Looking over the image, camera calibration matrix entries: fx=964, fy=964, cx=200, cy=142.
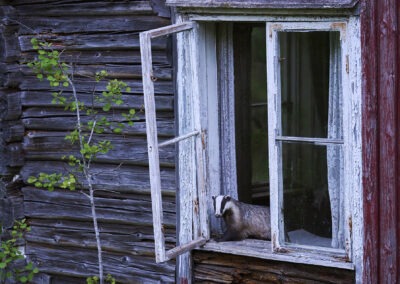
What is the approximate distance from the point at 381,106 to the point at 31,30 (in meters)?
3.06

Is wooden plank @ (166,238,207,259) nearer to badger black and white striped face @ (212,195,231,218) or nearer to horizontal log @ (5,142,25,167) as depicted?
badger black and white striped face @ (212,195,231,218)

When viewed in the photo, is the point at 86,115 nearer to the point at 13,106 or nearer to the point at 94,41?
the point at 94,41

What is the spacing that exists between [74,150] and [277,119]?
2018 mm

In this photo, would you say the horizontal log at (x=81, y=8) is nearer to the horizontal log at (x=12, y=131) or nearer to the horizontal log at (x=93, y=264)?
the horizontal log at (x=12, y=131)

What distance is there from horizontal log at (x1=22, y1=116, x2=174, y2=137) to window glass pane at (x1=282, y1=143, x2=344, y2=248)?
3.23ft

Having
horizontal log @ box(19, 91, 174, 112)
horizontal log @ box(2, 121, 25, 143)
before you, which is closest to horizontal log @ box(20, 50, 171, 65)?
horizontal log @ box(19, 91, 174, 112)

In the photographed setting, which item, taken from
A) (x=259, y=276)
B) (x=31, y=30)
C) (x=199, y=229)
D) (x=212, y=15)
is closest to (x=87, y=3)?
(x=31, y=30)

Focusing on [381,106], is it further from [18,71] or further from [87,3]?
[18,71]

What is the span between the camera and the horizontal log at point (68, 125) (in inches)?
279

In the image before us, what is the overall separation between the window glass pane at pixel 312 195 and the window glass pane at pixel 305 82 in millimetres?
328

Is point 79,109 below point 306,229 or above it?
above

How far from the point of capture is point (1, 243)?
785cm

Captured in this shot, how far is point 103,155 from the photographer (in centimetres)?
749

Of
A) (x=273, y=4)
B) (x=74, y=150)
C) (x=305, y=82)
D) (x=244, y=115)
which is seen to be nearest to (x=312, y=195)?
(x=305, y=82)
